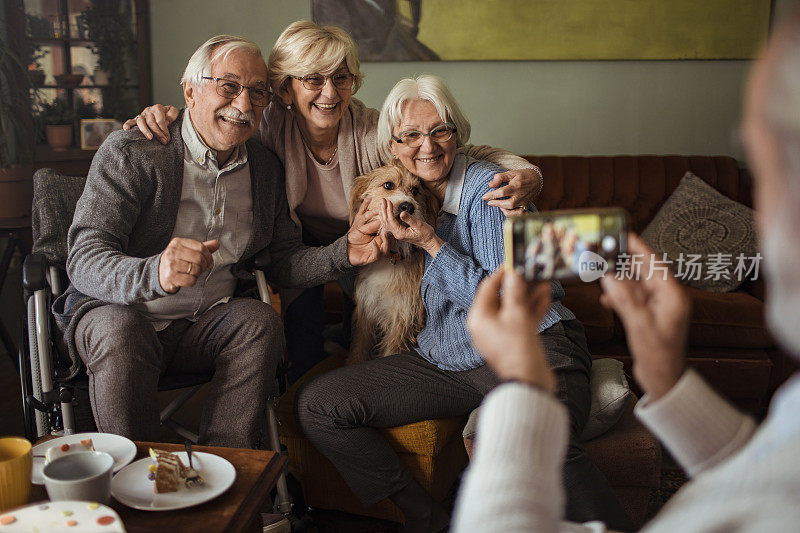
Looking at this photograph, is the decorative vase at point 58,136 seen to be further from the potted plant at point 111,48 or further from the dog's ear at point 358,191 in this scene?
the dog's ear at point 358,191

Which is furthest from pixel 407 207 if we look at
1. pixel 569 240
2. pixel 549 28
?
pixel 549 28

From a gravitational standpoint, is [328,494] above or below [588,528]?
below

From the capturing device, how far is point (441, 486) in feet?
6.41

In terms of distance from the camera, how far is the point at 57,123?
3561 millimetres

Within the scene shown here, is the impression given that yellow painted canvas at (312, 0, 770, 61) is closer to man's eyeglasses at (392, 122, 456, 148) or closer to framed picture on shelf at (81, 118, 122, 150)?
framed picture on shelf at (81, 118, 122, 150)

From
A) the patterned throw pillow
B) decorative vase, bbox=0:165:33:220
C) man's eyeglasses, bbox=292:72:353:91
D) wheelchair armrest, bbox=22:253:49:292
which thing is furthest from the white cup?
the patterned throw pillow

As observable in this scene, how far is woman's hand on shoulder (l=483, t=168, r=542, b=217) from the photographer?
70.2 inches

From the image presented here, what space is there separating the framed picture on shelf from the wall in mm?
829

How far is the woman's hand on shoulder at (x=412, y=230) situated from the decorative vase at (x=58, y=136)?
2.51 metres

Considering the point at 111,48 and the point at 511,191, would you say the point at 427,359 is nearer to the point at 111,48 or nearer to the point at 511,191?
the point at 511,191

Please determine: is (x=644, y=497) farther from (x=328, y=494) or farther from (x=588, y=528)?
(x=588, y=528)

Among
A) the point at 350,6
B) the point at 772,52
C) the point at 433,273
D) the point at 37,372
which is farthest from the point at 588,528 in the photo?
the point at 350,6

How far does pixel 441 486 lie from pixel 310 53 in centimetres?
130

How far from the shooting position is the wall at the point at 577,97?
3.49m
